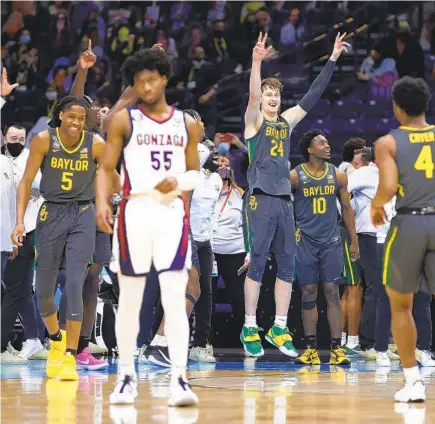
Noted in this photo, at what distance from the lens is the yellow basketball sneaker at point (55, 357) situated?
25.0 feet

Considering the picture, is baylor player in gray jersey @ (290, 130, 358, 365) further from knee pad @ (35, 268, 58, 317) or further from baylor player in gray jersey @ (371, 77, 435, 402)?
baylor player in gray jersey @ (371, 77, 435, 402)

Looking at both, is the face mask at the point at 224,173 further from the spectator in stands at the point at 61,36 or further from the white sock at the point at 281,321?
the spectator in stands at the point at 61,36

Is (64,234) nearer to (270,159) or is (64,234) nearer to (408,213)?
(270,159)

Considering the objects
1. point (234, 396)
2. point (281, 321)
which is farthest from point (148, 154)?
point (281, 321)

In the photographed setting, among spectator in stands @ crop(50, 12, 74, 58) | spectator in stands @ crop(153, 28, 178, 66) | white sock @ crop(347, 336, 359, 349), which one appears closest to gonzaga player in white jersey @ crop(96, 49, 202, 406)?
white sock @ crop(347, 336, 359, 349)

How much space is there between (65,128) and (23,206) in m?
0.62

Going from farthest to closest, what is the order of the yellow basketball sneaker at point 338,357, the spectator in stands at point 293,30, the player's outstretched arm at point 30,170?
the spectator in stands at point 293,30 → the yellow basketball sneaker at point 338,357 → the player's outstretched arm at point 30,170

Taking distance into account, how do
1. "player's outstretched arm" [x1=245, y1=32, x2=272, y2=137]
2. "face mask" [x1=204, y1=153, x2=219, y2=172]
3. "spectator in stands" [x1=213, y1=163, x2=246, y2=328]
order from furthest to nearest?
"spectator in stands" [x1=213, y1=163, x2=246, y2=328], "face mask" [x1=204, y1=153, x2=219, y2=172], "player's outstretched arm" [x1=245, y1=32, x2=272, y2=137]

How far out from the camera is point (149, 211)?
5.70 metres

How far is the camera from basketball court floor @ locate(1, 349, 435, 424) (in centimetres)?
524

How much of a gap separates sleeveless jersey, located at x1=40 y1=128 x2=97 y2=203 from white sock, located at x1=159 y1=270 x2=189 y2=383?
7.15 ft

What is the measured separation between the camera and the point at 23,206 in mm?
7531

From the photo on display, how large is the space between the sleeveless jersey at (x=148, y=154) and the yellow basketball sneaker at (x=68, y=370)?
2030 mm

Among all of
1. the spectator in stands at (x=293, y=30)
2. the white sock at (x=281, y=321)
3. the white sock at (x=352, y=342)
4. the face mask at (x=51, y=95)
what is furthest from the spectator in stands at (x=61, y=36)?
the white sock at (x=281, y=321)
